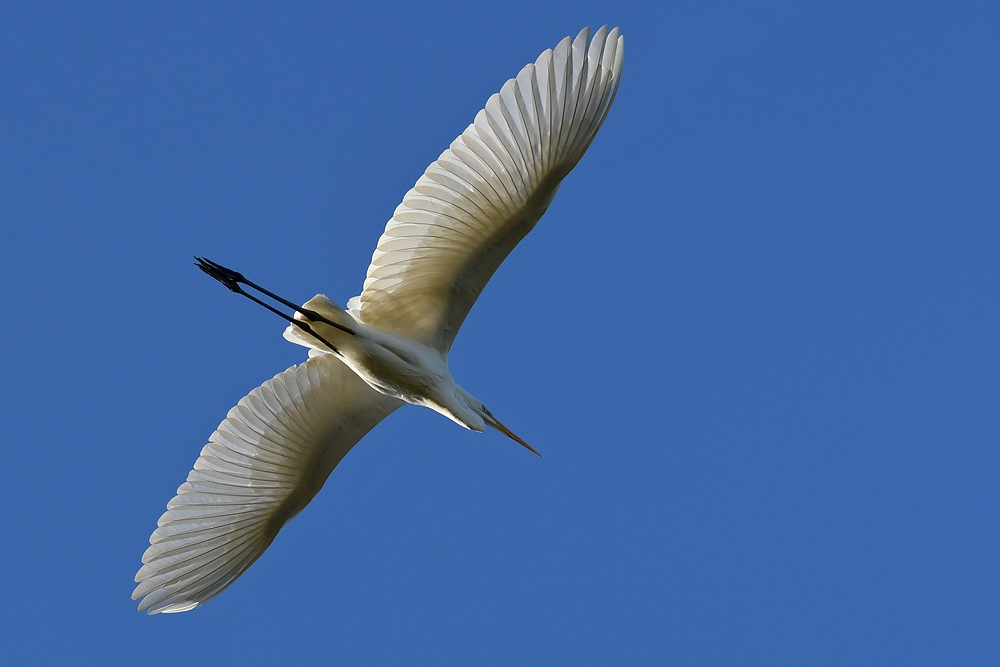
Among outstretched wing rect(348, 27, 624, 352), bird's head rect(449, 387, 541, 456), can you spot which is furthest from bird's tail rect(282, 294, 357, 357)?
bird's head rect(449, 387, 541, 456)

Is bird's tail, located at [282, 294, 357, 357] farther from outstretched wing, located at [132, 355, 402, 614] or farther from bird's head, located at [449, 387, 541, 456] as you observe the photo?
bird's head, located at [449, 387, 541, 456]

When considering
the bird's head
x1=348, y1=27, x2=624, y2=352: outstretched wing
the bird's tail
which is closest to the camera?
x1=348, y1=27, x2=624, y2=352: outstretched wing

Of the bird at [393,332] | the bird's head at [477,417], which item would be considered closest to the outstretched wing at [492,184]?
the bird at [393,332]

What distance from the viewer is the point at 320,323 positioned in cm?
823

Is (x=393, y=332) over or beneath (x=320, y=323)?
over

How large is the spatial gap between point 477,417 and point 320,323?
132cm

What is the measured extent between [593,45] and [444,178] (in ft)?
4.15

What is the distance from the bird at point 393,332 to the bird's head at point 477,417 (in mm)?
11

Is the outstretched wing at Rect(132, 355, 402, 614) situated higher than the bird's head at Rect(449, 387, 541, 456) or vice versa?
the bird's head at Rect(449, 387, 541, 456)

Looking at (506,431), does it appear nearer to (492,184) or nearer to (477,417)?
(477,417)

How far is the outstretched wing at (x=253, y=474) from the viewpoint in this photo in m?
8.80

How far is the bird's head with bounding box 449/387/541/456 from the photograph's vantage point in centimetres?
859

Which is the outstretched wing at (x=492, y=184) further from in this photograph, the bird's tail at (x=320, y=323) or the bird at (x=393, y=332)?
the bird's tail at (x=320, y=323)

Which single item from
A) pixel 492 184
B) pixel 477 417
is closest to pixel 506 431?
pixel 477 417
